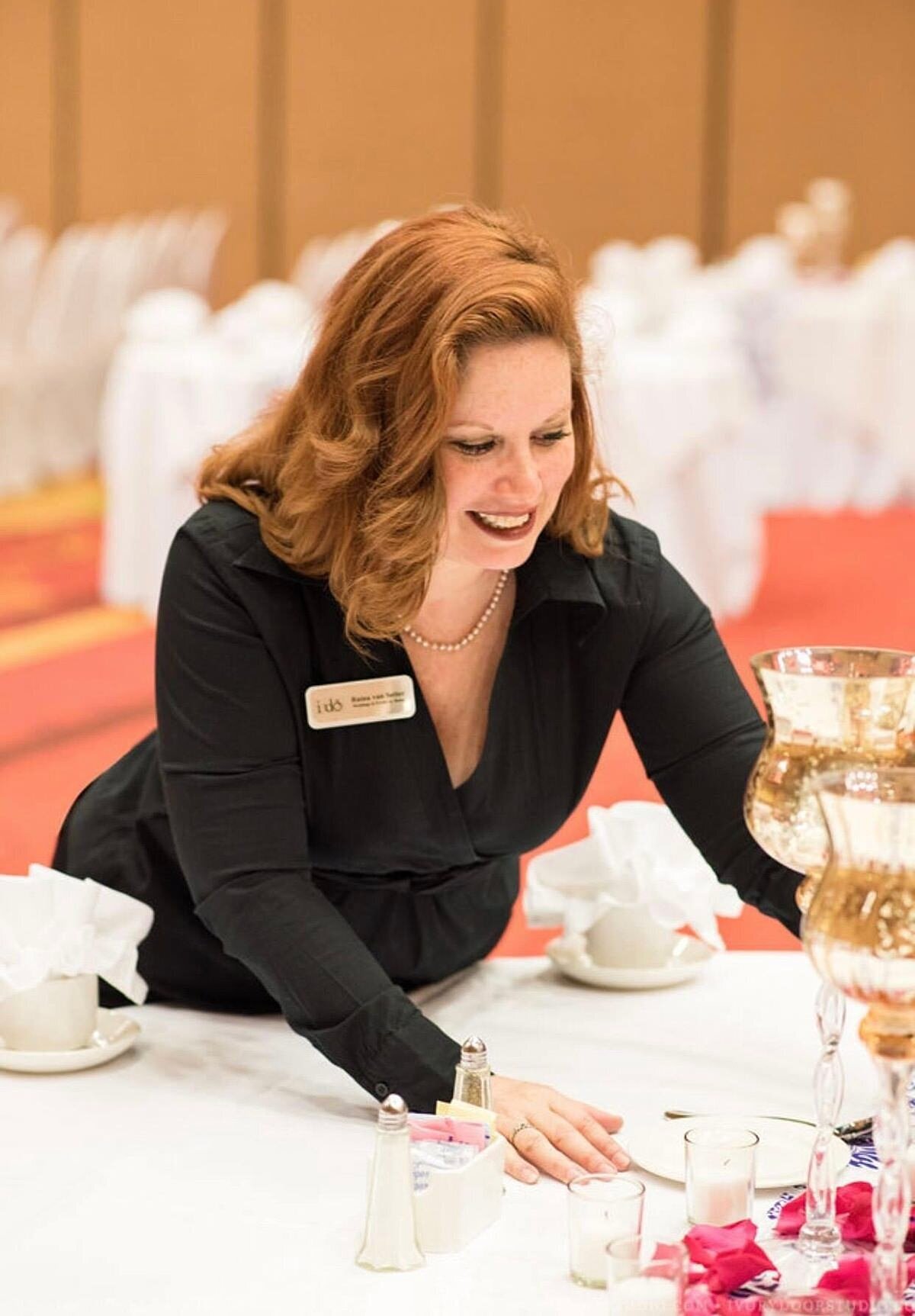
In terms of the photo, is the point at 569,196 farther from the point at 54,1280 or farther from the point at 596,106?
the point at 54,1280

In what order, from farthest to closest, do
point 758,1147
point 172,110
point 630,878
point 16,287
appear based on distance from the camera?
point 172,110 → point 16,287 → point 630,878 → point 758,1147

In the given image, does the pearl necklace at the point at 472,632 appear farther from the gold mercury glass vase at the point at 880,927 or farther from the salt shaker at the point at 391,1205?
the gold mercury glass vase at the point at 880,927

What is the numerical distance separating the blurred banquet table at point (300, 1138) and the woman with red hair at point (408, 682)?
9cm

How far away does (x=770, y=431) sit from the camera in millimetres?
9148

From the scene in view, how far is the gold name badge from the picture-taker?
193 cm

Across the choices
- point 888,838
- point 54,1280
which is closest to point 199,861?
point 54,1280

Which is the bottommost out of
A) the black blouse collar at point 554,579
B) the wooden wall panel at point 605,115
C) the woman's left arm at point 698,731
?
the woman's left arm at point 698,731

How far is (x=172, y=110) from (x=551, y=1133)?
12.2 metres

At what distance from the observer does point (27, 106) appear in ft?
42.9

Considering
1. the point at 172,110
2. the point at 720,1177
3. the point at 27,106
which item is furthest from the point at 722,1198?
the point at 27,106

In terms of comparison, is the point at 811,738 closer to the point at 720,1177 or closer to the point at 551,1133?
the point at 720,1177

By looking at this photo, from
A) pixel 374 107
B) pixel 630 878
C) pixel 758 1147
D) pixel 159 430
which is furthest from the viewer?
pixel 374 107

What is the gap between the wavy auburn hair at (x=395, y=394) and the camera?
5.86 ft

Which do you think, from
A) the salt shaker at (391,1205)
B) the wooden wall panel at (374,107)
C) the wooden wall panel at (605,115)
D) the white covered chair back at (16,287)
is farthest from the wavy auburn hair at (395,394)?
the wooden wall panel at (374,107)
